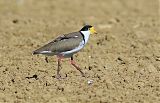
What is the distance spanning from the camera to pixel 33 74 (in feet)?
32.6

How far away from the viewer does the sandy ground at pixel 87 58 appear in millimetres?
8812

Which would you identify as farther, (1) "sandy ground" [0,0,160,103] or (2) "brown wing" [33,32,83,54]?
(2) "brown wing" [33,32,83,54]

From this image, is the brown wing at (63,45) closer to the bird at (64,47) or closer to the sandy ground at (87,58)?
the bird at (64,47)

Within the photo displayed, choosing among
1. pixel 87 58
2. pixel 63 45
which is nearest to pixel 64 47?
pixel 63 45

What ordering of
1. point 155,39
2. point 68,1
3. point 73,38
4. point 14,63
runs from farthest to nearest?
1. point 68,1
2. point 155,39
3. point 14,63
4. point 73,38

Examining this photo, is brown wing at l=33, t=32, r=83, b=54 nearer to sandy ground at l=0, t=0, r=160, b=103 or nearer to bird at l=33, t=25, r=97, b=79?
bird at l=33, t=25, r=97, b=79

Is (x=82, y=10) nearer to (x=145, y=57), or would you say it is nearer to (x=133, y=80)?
(x=145, y=57)

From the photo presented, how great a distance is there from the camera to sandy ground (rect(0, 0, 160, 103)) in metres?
8.81

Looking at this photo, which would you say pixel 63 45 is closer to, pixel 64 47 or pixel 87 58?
pixel 64 47

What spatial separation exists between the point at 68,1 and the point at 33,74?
10.9 meters

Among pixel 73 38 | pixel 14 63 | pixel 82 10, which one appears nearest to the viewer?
pixel 73 38

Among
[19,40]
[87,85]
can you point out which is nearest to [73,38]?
[87,85]

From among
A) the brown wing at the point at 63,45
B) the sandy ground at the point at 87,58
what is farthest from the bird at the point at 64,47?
the sandy ground at the point at 87,58

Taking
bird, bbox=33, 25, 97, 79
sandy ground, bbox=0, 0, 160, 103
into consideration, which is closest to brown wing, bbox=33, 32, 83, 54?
bird, bbox=33, 25, 97, 79
